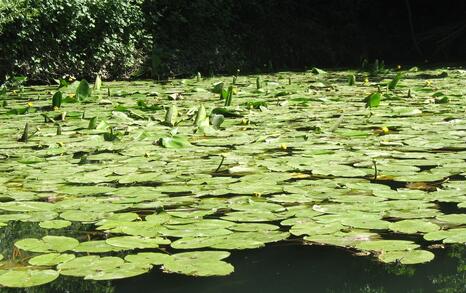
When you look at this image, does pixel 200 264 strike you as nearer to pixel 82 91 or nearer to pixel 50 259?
pixel 50 259

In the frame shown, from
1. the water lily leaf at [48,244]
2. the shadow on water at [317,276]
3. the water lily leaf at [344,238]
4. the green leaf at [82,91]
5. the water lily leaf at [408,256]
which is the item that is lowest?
the shadow on water at [317,276]

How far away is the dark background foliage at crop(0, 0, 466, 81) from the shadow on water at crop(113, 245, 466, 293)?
5.02 metres

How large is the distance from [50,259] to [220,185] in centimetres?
83

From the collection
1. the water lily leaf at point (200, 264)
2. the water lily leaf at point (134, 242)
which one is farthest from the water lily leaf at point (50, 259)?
the water lily leaf at point (200, 264)

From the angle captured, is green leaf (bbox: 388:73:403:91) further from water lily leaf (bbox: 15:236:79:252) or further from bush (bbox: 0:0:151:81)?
water lily leaf (bbox: 15:236:79:252)

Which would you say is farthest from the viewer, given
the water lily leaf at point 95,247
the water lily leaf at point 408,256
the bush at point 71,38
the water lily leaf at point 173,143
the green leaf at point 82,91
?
the bush at point 71,38

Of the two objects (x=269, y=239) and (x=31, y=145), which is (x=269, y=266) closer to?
(x=269, y=239)

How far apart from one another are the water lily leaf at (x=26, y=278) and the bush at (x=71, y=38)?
4.95m

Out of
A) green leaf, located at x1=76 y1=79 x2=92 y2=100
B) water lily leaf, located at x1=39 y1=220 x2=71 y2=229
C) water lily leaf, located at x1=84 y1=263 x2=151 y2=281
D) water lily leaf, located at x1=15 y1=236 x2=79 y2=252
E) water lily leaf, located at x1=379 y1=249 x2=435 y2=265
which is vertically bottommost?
water lily leaf, located at x1=379 y1=249 x2=435 y2=265

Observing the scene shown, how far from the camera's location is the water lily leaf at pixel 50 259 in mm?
1572

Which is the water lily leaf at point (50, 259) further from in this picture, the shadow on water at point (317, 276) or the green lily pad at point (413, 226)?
the green lily pad at point (413, 226)

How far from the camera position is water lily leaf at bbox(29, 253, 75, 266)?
1572mm

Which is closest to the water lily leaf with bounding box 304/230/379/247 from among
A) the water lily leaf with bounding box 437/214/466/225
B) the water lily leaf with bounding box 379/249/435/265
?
the water lily leaf with bounding box 379/249/435/265

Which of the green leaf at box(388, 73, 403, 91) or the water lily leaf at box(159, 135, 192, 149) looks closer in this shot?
the water lily leaf at box(159, 135, 192, 149)
